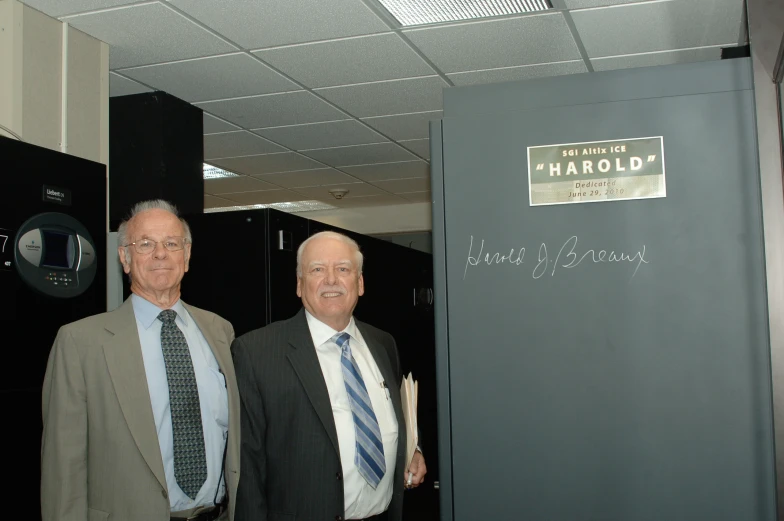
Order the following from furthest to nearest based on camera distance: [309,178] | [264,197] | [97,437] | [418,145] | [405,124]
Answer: [264,197], [309,178], [418,145], [405,124], [97,437]

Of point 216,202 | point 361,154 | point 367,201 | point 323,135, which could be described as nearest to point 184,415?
point 323,135

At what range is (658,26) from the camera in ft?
11.4

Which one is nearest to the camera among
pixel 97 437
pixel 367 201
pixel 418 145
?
pixel 97 437

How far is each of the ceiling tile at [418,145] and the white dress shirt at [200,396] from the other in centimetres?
363

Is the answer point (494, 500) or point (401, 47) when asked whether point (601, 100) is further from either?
point (401, 47)

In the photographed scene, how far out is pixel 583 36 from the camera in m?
3.57

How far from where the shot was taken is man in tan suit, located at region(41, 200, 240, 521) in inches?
73.7

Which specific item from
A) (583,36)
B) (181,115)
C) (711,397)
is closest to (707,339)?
(711,397)

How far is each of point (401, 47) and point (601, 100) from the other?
228 centimetres

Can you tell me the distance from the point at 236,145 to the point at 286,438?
3.91 m

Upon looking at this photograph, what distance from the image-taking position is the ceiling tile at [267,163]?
5.96 meters

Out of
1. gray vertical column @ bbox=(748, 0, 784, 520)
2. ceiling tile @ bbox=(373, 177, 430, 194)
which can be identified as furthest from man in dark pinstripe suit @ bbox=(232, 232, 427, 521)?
ceiling tile @ bbox=(373, 177, 430, 194)

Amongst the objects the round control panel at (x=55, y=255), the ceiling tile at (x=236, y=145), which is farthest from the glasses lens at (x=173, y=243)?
the ceiling tile at (x=236, y=145)

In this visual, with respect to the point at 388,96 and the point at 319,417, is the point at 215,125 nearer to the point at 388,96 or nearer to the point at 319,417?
the point at 388,96
